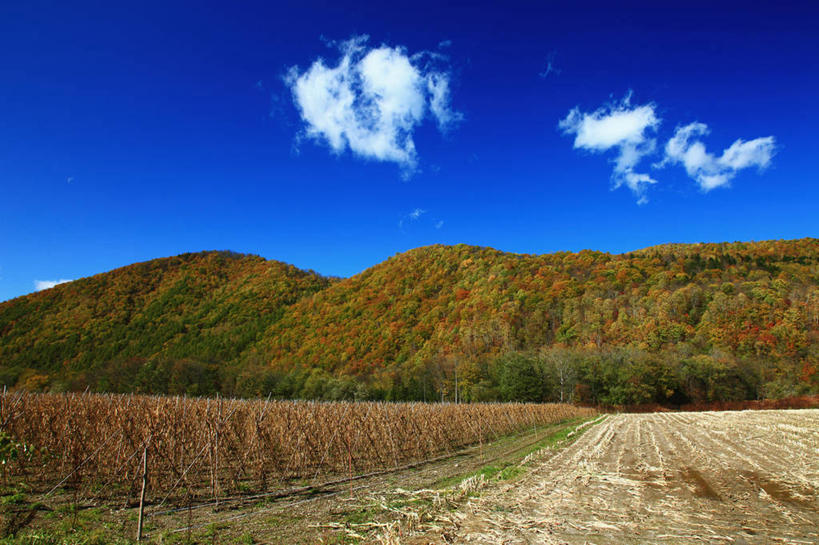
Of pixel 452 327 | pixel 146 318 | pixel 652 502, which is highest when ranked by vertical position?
pixel 146 318

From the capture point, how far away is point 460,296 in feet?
341

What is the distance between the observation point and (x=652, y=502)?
7.52 metres

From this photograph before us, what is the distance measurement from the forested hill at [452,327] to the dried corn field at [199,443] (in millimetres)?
40389

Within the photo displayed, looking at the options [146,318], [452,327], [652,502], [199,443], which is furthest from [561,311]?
[146,318]

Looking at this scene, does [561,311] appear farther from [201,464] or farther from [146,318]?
[146,318]

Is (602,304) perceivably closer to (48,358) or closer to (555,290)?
(555,290)

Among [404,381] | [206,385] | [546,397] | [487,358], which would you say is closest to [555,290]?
[487,358]

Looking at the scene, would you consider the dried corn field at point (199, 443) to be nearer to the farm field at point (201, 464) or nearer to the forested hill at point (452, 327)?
the farm field at point (201, 464)

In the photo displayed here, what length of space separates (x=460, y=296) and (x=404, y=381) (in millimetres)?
42775

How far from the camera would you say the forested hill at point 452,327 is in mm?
63062

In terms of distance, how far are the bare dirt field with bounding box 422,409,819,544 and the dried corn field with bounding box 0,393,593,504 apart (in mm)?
5635

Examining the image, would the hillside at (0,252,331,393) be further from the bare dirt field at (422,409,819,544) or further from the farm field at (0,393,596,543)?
the bare dirt field at (422,409,819,544)

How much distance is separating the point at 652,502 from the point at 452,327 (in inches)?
3380

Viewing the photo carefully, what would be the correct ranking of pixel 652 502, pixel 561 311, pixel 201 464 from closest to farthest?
pixel 652 502, pixel 201 464, pixel 561 311
